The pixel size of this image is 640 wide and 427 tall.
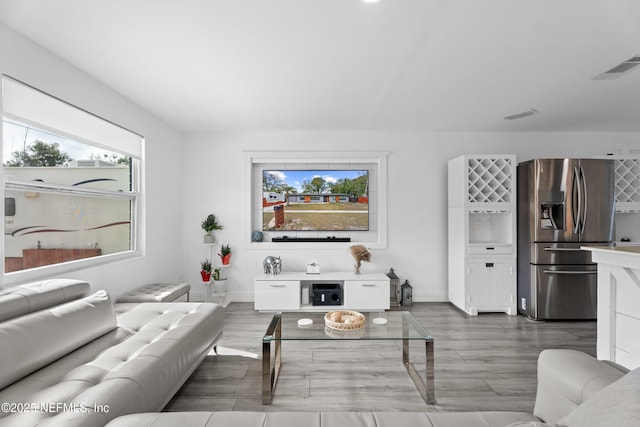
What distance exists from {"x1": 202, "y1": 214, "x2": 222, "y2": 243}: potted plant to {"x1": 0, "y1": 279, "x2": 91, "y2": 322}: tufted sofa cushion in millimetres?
2210

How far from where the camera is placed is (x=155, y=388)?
1.66 meters

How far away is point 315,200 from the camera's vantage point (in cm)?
473

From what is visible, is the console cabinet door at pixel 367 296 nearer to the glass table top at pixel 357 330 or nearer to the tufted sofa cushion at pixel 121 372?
the glass table top at pixel 357 330

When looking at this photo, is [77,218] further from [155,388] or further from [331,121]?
[331,121]

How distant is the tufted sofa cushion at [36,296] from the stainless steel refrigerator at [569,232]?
468 cm

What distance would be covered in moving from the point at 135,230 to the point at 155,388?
2.52 metres

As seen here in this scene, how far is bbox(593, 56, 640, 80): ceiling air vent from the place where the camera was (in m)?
2.59

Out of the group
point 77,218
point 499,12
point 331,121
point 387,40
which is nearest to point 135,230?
point 77,218

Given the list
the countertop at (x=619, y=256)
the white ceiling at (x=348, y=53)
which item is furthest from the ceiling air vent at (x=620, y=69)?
the countertop at (x=619, y=256)

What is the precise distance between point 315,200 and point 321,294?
4.55 ft

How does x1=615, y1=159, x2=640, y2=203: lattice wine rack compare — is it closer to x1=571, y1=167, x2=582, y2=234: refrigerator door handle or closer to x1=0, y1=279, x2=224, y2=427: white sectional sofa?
x1=571, y1=167, x2=582, y2=234: refrigerator door handle

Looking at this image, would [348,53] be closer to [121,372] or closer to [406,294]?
[121,372]

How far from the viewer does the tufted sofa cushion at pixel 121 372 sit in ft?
4.27

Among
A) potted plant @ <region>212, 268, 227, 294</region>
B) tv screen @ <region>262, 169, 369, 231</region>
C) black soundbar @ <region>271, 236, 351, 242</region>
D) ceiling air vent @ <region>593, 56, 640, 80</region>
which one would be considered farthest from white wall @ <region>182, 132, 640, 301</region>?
ceiling air vent @ <region>593, 56, 640, 80</region>
